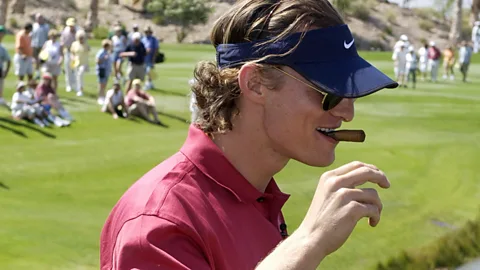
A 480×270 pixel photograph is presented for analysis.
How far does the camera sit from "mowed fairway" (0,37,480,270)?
390 inches

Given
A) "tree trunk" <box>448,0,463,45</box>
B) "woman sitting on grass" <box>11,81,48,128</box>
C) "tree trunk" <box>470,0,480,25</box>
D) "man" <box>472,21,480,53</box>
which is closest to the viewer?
"woman sitting on grass" <box>11,81,48,128</box>

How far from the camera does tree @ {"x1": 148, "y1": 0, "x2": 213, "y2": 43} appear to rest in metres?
48.3

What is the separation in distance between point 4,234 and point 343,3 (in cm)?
707

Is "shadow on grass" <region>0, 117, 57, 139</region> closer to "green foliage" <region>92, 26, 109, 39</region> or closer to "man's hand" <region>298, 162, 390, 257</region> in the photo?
"man's hand" <region>298, 162, 390, 257</region>

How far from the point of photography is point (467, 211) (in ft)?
42.7

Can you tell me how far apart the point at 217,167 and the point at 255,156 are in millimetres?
152

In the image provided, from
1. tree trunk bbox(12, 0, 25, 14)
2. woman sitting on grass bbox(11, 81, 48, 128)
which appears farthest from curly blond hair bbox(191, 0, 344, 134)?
tree trunk bbox(12, 0, 25, 14)

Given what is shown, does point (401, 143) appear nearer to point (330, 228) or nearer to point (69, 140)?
point (69, 140)

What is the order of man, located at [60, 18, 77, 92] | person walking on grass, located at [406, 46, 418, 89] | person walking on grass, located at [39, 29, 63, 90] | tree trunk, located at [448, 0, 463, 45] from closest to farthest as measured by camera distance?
person walking on grass, located at [39, 29, 63, 90] < man, located at [60, 18, 77, 92] < person walking on grass, located at [406, 46, 418, 89] < tree trunk, located at [448, 0, 463, 45]

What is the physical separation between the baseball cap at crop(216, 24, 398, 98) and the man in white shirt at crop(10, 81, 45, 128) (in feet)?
51.4

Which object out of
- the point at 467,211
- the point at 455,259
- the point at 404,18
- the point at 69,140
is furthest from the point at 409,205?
the point at 404,18

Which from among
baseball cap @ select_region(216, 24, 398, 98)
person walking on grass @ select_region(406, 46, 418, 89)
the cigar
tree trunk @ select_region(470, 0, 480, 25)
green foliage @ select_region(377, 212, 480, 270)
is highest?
baseball cap @ select_region(216, 24, 398, 98)

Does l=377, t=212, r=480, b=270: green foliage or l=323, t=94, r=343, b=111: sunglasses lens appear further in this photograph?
l=377, t=212, r=480, b=270: green foliage

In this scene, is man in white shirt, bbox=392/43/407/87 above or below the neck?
below
